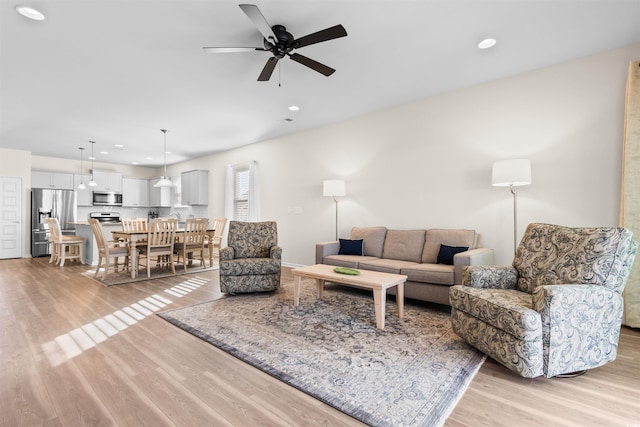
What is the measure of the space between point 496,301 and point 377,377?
986 millimetres

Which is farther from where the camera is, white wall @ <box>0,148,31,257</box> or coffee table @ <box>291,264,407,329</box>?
white wall @ <box>0,148,31,257</box>

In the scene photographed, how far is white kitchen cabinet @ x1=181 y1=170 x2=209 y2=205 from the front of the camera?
806 centimetres

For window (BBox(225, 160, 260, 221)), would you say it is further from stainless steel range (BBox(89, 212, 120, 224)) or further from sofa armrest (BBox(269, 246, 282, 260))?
stainless steel range (BBox(89, 212, 120, 224))

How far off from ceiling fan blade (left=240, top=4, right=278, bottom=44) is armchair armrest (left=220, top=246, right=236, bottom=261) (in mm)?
2718

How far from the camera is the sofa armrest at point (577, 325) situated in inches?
75.7

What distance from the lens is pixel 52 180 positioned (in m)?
8.10

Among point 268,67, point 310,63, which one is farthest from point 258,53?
point 310,63

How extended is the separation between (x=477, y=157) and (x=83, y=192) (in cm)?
984

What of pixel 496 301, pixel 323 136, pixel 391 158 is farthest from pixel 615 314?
pixel 323 136

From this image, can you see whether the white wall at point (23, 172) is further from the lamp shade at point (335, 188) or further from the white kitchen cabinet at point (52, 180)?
the lamp shade at point (335, 188)

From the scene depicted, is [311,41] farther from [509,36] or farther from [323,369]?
[323,369]

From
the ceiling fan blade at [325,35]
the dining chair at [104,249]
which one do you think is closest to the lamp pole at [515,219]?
the ceiling fan blade at [325,35]

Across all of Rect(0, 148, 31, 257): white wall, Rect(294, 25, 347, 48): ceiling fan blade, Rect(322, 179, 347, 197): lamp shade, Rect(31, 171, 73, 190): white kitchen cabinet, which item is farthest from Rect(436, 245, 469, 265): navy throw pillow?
Rect(31, 171, 73, 190): white kitchen cabinet

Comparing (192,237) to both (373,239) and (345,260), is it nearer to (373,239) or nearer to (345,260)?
(345,260)
